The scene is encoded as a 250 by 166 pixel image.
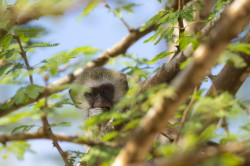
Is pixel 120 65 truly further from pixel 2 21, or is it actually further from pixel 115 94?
pixel 2 21

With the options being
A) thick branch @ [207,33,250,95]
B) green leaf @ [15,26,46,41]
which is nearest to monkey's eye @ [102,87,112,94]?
green leaf @ [15,26,46,41]

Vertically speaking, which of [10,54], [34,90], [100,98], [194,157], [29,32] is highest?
[29,32]

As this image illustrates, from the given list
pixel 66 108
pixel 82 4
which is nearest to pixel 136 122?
pixel 82 4

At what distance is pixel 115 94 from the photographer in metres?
4.40

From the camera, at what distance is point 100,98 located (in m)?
4.19

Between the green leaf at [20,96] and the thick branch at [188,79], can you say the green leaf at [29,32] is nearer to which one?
the green leaf at [20,96]

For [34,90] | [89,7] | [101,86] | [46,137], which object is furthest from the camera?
[101,86]

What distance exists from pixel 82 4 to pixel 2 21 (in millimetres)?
716

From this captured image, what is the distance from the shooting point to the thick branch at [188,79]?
118 cm

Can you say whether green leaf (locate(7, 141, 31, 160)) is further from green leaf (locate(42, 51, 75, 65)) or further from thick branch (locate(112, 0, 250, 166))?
thick branch (locate(112, 0, 250, 166))

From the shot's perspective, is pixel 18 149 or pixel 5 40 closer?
pixel 18 149

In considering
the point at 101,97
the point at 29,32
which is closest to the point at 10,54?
the point at 29,32

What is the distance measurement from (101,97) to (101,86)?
0.71ft

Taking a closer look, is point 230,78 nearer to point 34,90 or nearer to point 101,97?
point 34,90
